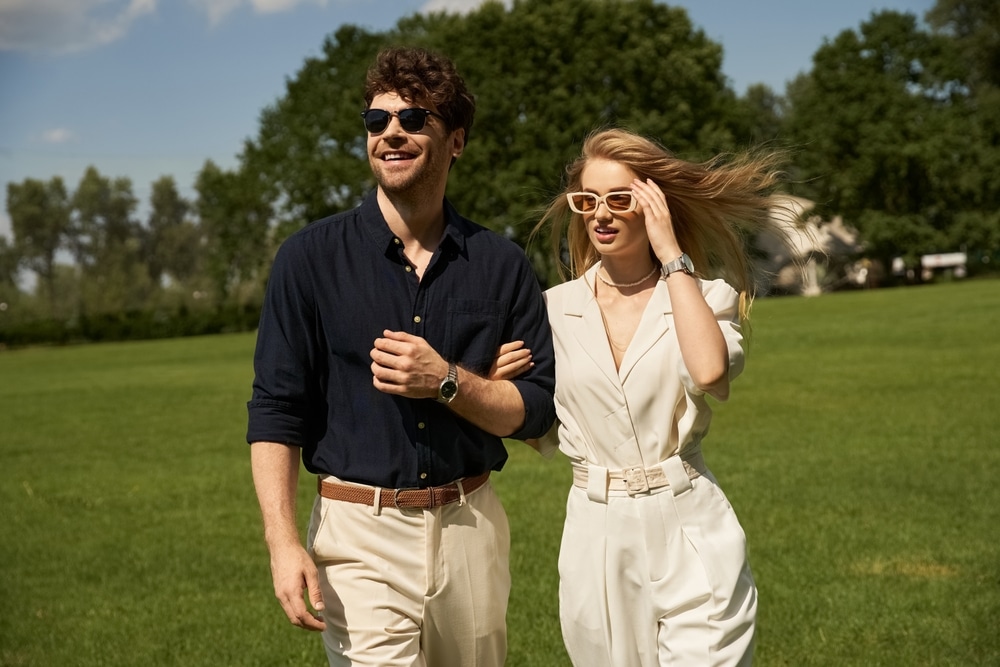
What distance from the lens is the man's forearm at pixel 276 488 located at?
3.97 m

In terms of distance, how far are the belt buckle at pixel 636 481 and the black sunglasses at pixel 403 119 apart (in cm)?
136

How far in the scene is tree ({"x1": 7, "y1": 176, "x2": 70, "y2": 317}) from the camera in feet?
496

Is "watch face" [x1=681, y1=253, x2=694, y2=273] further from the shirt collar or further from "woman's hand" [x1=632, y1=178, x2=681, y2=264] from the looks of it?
the shirt collar

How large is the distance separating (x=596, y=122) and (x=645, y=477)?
54918 millimetres

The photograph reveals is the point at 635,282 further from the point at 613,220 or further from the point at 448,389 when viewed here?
the point at 448,389

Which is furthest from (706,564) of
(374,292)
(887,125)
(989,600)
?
(887,125)

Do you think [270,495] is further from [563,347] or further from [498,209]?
[498,209]

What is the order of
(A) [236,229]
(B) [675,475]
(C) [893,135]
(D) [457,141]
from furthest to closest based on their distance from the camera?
(A) [236,229], (C) [893,135], (D) [457,141], (B) [675,475]

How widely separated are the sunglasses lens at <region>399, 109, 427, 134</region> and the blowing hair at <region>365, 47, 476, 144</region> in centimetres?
5

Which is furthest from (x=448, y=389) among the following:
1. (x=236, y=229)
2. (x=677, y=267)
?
(x=236, y=229)

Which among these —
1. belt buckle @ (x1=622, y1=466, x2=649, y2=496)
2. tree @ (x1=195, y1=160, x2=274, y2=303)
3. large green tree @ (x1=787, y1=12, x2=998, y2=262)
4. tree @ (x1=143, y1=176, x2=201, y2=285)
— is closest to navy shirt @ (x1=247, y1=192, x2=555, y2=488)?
belt buckle @ (x1=622, y1=466, x2=649, y2=496)

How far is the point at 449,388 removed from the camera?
4055 millimetres

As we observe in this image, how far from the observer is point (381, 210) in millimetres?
4434

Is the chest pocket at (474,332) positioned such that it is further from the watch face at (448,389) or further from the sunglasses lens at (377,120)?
the sunglasses lens at (377,120)
